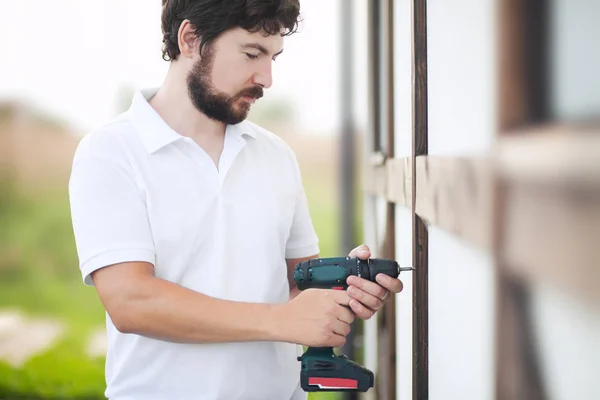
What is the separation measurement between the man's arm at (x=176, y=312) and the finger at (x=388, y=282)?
201 millimetres

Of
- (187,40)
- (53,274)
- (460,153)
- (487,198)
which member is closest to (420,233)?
(460,153)

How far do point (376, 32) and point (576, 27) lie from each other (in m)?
1.92

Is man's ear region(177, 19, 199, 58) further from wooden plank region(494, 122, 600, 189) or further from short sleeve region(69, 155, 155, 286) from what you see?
wooden plank region(494, 122, 600, 189)

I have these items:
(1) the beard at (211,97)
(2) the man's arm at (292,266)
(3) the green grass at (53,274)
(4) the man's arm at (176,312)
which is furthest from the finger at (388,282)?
(3) the green grass at (53,274)

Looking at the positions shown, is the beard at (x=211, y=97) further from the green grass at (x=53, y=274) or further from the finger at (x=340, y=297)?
the green grass at (x=53, y=274)

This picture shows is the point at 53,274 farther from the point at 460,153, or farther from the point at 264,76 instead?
the point at 460,153

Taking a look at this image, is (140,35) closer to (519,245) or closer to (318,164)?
(318,164)

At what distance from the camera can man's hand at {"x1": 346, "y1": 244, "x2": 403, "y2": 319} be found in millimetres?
1242

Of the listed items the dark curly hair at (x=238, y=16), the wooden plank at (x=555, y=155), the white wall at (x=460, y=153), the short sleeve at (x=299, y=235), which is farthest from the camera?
the short sleeve at (x=299, y=235)

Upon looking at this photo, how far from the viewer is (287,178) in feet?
4.99

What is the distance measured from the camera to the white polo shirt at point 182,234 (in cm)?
128

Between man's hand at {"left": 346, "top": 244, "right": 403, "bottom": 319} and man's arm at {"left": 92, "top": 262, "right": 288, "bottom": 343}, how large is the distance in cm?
15

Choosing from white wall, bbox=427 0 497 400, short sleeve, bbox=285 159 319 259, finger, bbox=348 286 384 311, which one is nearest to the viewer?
white wall, bbox=427 0 497 400

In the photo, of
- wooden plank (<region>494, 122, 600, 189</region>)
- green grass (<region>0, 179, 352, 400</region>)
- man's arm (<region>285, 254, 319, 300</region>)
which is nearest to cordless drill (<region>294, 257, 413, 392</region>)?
man's arm (<region>285, 254, 319, 300</region>)
